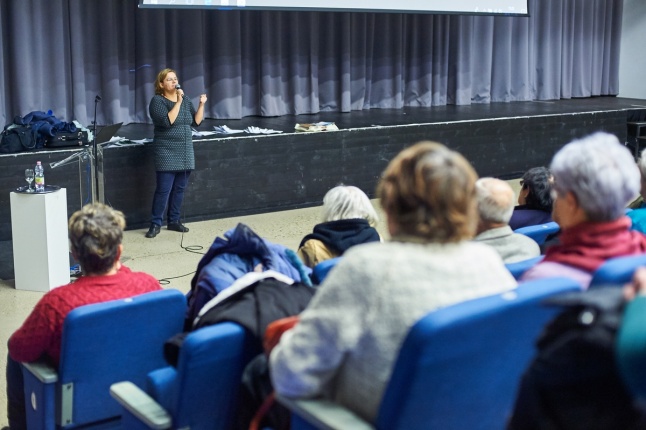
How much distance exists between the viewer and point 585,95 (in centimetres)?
1081

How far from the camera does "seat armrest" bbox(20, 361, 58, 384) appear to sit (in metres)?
2.42

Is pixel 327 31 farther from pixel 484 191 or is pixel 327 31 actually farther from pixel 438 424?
pixel 438 424

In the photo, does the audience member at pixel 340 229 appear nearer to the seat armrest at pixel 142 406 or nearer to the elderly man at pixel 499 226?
the elderly man at pixel 499 226

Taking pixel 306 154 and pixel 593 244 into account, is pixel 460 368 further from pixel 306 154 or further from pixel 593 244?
pixel 306 154

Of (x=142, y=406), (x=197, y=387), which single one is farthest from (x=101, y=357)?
(x=197, y=387)

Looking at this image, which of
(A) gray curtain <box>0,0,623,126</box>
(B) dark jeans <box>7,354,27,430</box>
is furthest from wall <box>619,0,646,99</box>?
(B) dark jeans <box>7,354,27,430</box>

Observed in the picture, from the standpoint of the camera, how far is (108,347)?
2.42 m

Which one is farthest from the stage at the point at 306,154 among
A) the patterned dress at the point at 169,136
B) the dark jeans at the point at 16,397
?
the dark jeans at the point at 16,397

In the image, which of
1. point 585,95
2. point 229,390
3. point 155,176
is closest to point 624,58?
point 585,95

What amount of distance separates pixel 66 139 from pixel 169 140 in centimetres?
65

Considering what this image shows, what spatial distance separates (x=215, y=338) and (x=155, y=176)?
13.7 feet

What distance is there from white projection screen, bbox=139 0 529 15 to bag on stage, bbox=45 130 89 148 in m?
1.36

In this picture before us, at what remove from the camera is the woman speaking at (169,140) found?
5.75 m

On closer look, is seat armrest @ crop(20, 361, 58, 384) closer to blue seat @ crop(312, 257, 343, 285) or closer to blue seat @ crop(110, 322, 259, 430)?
blue seat @ crop(110, 322, 259, 430)
